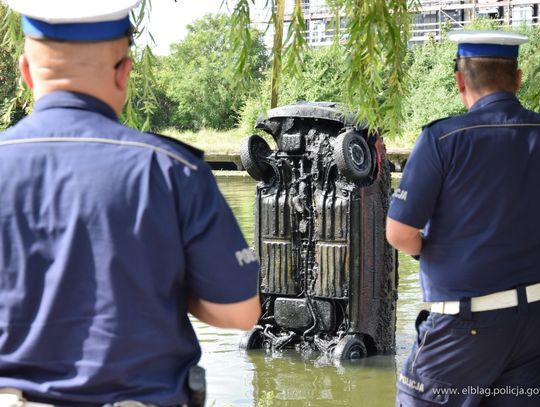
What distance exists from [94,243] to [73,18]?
19.5 inches

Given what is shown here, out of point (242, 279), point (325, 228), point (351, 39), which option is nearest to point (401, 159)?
point (325, 228)

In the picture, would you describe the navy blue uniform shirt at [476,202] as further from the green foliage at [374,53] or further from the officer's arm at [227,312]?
the green foliage at [374,53]

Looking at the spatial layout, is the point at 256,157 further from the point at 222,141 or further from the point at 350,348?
the point at 222,141

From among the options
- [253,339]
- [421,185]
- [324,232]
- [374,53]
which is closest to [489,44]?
[421,185]

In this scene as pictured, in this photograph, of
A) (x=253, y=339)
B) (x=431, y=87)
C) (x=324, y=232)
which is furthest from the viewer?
(x=431, y=87)

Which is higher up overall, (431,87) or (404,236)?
(404,236)

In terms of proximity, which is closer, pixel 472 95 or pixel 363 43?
pixel 472 95

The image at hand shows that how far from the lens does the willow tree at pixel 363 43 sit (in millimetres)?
5395

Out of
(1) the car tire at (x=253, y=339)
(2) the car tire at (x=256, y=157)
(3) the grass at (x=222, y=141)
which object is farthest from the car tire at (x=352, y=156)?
(3) the grass at (x=222, y=141)

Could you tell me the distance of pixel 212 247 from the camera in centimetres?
234

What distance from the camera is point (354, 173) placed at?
8.01 metres

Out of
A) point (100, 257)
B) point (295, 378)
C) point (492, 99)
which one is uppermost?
point (492, 99)

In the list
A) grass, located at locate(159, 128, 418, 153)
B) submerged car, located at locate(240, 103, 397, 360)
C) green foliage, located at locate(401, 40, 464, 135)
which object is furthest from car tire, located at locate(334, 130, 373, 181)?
green foliage, located at locate(401, 40, 464, 135)

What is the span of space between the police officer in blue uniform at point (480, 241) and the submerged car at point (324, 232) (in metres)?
4.23
